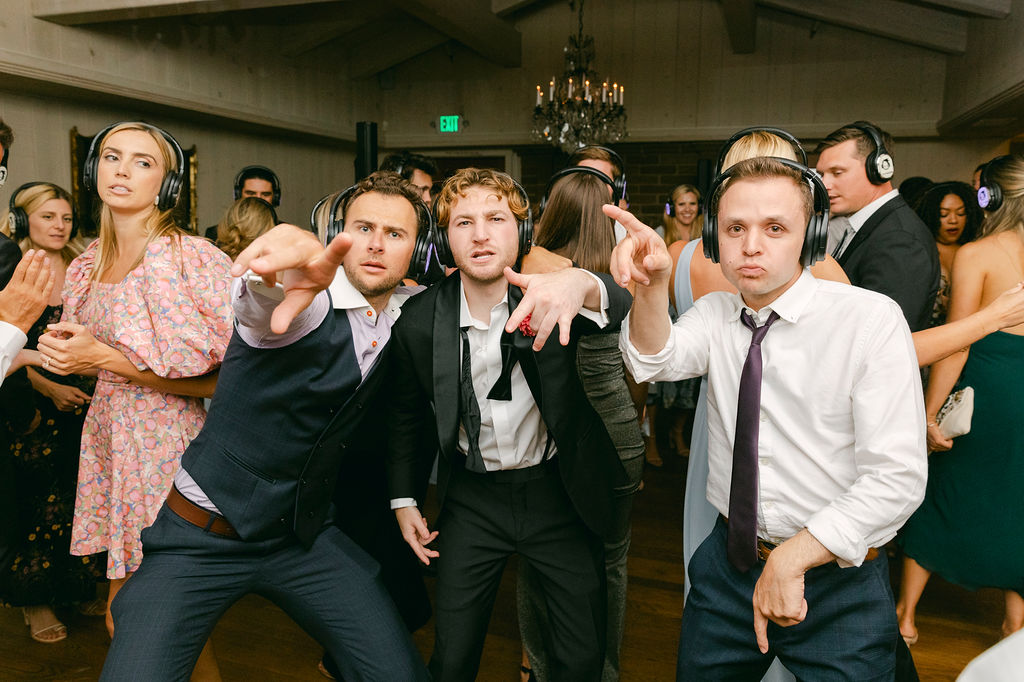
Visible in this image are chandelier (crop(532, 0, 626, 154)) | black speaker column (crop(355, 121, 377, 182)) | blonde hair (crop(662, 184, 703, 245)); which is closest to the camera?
black speaker column (crop(355, 121, 377, 182))

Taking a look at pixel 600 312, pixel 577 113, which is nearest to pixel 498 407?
pixel 600 312

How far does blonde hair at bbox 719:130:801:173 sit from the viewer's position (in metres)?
1.84

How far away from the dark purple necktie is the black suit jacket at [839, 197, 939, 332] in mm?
916

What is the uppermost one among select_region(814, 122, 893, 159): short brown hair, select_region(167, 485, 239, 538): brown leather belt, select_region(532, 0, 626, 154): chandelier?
select_region(532, 0, 626, 154): chandelier

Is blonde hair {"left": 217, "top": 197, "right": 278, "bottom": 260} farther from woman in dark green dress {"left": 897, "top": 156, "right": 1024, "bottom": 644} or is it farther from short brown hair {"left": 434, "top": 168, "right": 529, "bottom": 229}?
woman in dark green dress {"left": 897, "top": 156, "right": 1024, "bottom": 644}

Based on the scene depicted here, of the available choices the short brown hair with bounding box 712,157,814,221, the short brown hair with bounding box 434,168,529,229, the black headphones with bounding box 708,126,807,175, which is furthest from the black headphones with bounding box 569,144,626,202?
the short brown hair with bounding box 712,157,814,221

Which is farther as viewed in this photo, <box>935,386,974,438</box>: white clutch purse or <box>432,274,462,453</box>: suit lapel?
<box>935,386,974,438</box>: white clutch purse

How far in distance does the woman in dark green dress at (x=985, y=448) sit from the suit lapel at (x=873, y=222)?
1.32 ft

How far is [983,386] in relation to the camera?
251cm

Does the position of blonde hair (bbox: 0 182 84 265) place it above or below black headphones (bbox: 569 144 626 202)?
below

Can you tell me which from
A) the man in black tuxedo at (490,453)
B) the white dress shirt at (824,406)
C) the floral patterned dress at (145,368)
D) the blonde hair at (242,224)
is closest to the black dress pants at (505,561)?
the man in black tuxedo at (490,453)

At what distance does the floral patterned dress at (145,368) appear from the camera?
1853 millimetres

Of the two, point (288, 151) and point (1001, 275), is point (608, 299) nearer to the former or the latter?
point (1001, 275)

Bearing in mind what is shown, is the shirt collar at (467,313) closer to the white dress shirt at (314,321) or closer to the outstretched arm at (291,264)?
the white dress shirt at (314,321)
